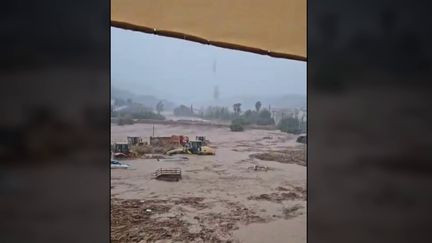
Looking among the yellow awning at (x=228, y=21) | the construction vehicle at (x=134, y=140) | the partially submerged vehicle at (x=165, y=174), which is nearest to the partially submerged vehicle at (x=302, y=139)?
the yellow awning at (x=228, y=21)

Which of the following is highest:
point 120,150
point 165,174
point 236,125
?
point 236,125

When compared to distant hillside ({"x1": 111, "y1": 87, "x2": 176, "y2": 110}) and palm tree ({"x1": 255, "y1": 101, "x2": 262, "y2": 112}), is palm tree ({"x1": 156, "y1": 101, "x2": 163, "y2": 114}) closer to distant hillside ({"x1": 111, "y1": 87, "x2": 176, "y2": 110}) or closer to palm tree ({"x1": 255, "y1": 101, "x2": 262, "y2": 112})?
distant hillside ({"x1": 111, "y1": 87, "x2": 176, "y2": 110})

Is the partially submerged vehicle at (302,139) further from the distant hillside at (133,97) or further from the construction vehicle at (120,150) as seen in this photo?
the construction vehicle at (120,150)

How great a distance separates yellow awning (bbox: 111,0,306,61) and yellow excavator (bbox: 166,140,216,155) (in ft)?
1.82

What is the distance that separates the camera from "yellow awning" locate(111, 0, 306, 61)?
7.36 ft

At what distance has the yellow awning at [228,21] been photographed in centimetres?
224
